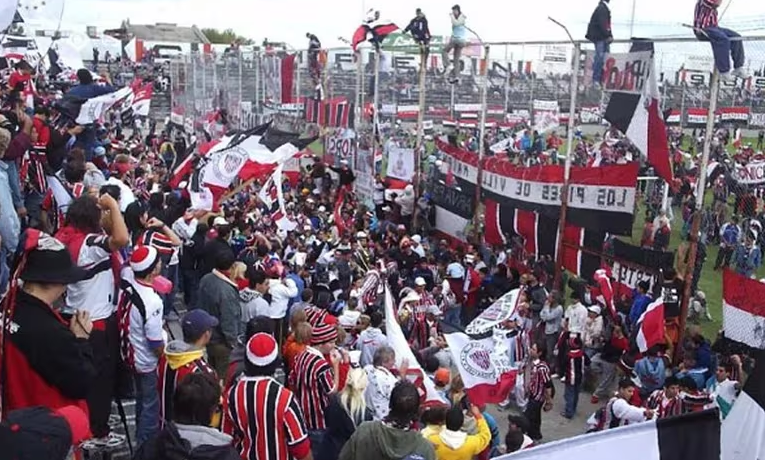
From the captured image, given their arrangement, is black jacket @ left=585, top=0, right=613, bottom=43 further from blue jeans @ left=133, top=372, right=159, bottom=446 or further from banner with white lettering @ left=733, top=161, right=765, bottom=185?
blue jeans @ left=133, top=372, right=159, bottom=446

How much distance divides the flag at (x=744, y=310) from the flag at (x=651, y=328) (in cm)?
70

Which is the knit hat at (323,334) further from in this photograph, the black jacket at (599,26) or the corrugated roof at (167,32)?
the corrugated roof at (167,32)

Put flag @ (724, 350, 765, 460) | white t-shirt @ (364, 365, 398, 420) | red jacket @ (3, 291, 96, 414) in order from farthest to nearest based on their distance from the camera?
1. white t-shirt @ (364, 365, 398, 420)
2. red jacket @ (3, 291, 96, 414)
3. flag @ (724, 350, 765, 460)

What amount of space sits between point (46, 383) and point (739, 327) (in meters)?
7.61

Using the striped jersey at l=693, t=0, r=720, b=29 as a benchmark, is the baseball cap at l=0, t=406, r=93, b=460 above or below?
below

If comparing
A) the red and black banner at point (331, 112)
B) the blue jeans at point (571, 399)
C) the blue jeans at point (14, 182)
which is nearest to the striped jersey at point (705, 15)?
the blue jeans at point (571, 399)

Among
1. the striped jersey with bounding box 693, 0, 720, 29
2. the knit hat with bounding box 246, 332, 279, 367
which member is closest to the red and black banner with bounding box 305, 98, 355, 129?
the striped jersey with bounding box 693, 0, 720, 29

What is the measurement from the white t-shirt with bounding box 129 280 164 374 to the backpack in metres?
0.02

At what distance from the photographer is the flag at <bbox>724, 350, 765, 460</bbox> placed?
114 inches

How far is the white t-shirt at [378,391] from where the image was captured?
603 centimetres

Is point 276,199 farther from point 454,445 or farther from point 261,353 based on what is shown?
point 261,353

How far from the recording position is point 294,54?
2402 centimetres

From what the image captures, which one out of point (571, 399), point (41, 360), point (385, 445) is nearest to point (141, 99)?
point (571, 399)

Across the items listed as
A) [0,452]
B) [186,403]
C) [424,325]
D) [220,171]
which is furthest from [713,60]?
[0,452]
